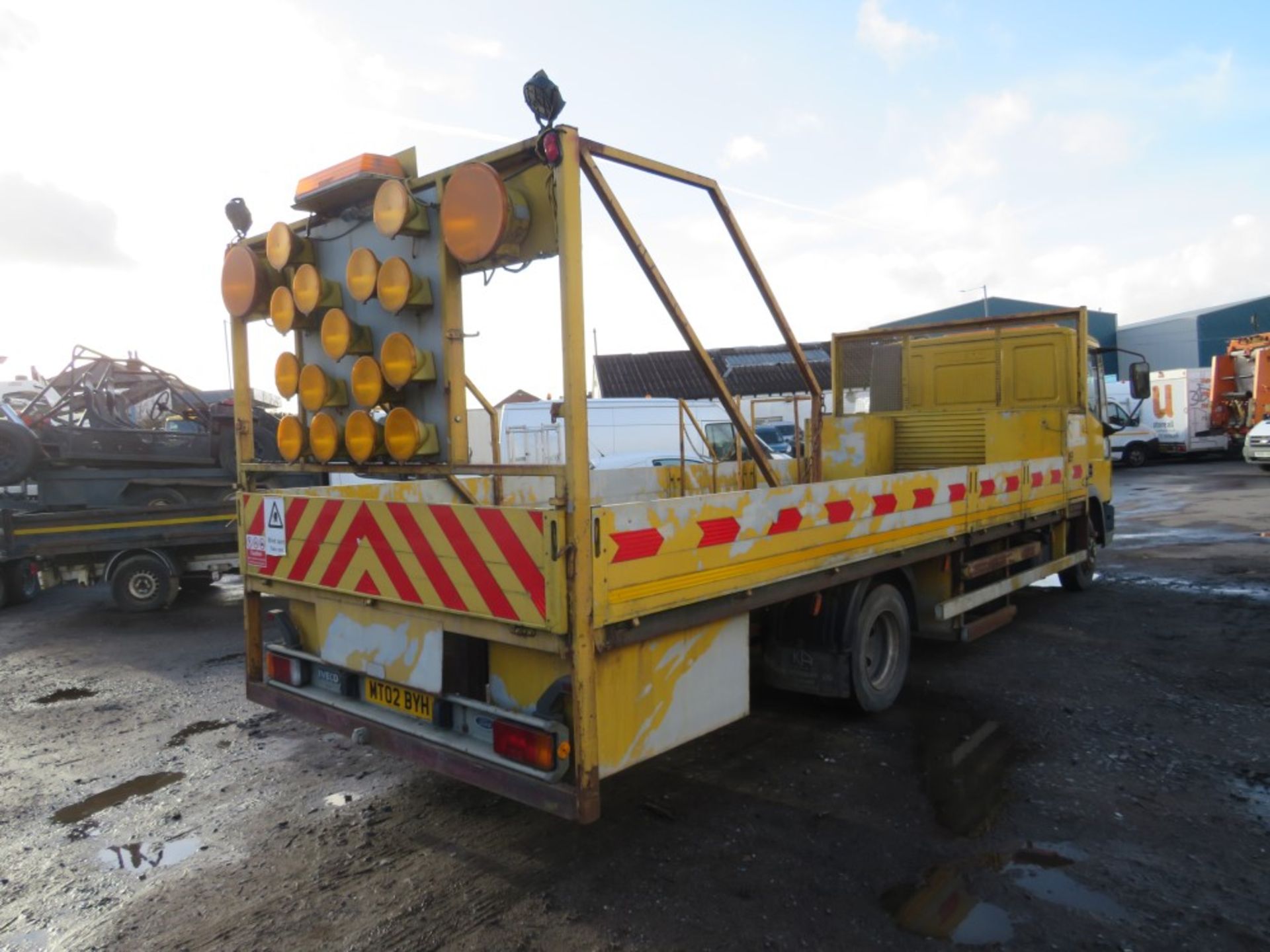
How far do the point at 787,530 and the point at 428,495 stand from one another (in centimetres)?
202

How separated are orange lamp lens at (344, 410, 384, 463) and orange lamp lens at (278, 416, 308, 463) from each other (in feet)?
1.54

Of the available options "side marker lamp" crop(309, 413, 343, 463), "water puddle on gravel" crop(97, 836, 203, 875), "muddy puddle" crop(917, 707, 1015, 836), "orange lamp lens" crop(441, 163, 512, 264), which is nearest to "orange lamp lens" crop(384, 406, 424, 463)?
"side marker lamp" crop(309, 413, 343, 463)

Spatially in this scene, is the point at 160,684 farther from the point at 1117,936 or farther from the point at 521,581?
the point at 1117,936

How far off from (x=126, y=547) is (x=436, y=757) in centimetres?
693

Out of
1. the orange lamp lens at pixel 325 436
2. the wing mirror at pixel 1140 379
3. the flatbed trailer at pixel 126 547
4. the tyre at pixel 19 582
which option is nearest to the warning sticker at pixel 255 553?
the orange lamp lens at pixel 325 436

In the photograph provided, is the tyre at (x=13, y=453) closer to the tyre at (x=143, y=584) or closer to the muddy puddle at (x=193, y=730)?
the tyre at (x=143, y=584)

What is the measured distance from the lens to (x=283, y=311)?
3.84 m

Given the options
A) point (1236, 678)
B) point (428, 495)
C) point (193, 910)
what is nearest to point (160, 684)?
point (428, 495)

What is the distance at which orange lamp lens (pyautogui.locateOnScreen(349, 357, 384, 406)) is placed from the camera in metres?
3.50

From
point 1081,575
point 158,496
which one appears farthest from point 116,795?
point 1081,575

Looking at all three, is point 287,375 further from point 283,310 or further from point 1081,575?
point 1081,575

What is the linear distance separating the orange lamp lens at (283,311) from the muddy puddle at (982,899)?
133 inches

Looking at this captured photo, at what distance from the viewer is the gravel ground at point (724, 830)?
9.70ft

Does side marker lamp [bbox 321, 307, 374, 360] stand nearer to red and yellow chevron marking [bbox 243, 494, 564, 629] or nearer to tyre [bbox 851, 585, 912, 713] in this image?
red and yellow chevron marking [bbox 243, 494, 564, 629]
